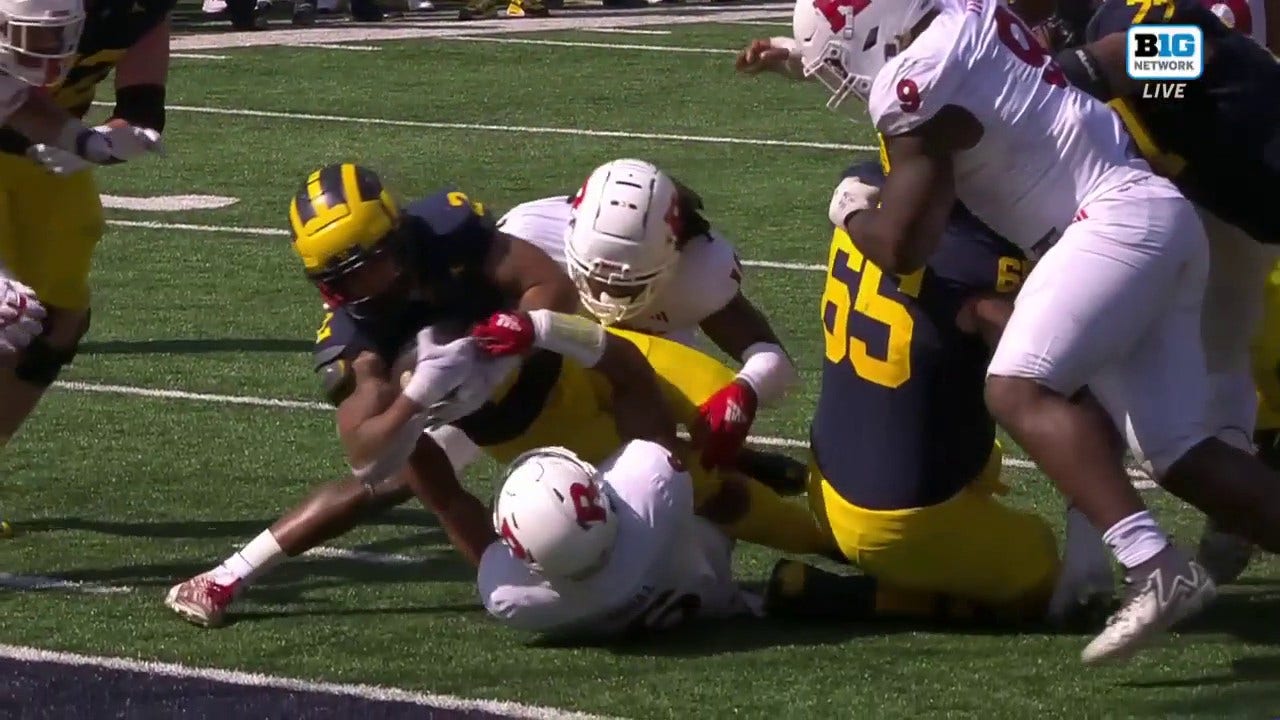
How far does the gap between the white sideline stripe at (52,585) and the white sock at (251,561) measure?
355 mm

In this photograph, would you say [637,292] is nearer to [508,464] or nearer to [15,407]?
[508,464]

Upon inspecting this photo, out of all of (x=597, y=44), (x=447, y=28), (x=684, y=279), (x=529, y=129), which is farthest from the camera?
(x=447, y=28)

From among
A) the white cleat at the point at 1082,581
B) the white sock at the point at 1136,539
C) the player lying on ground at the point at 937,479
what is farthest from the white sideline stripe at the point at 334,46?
the white sock at the point at 1136,539

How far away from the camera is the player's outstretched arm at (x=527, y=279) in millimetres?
4910

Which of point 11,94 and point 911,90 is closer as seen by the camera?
point 911,90

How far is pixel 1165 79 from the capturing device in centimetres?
485

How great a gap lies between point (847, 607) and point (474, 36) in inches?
510

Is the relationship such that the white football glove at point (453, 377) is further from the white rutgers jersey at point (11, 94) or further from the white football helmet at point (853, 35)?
the white rutgers jersey at point (11, 94)

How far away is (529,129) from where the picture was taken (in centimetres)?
1280

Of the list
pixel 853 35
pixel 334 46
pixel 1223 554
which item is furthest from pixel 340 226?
pixel 334 46

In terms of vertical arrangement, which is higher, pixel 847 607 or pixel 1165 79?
pixel 1165 79

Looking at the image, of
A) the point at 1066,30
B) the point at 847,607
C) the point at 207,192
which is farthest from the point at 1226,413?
the point at 207,192

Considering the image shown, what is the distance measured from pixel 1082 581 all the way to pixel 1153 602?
66 cm

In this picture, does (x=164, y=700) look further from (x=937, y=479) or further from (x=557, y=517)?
(x=937, y=479)
